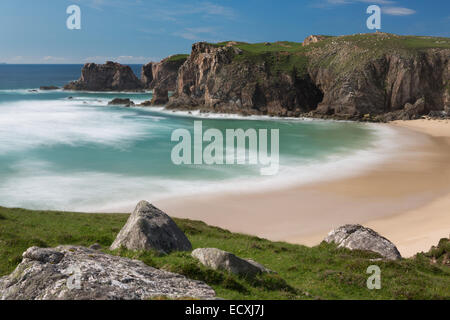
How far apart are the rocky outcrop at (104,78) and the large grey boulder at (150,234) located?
174m

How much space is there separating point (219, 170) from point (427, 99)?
76.4 metres

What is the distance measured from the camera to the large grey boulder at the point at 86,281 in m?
8.29

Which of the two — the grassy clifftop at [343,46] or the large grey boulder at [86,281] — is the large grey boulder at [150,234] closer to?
Answer: the large grey boulder at [86,281]

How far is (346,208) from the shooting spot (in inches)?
1348

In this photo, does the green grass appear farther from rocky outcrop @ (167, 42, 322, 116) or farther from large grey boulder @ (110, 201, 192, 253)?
large grey boulder @ (110, 201, 192, 253)

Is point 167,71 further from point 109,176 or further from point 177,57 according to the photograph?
point 109,176

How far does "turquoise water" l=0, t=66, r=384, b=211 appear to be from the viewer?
40.7 meters

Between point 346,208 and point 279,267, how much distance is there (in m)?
20.4

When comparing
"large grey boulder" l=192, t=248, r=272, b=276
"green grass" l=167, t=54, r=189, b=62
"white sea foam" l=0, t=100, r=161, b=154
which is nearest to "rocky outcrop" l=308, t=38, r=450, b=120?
"white sea foam" l=0, t=100, r=161, b=154

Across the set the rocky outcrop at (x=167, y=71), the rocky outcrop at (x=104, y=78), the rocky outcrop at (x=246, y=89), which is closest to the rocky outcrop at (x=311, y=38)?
the rocky outcrop at (x=246, y=89)

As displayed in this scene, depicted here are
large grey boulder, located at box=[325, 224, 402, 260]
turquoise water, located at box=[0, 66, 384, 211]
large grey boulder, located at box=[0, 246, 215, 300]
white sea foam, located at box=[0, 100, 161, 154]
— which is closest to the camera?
large grey boulder, located at box=[0, 246, 215, 300]

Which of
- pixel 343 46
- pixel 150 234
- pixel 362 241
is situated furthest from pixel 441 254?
pixel 343 46

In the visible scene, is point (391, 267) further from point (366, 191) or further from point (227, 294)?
point (366, 191)

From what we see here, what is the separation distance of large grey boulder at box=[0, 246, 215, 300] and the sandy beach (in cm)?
1878
